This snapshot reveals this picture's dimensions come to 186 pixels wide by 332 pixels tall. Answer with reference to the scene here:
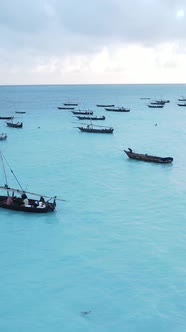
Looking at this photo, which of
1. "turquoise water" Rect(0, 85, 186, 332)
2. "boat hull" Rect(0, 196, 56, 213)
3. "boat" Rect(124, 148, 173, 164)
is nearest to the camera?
"turquoise water" Rect(0, 85, 186, 332)

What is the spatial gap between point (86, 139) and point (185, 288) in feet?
139

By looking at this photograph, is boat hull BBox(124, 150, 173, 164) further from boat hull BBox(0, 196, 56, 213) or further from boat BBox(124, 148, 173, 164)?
boat hull BBox(0, 196, 56, 213)

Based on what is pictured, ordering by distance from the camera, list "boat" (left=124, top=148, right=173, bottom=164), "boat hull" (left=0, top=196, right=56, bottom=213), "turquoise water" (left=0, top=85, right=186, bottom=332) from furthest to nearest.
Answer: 1. "boat" (left=124, top=148, right=173, bottom=164)
2. "boat hull" (left=0, top=196, right=56, bottom=213)
3. "turquoise water" (left=0, top=85, right=186, bottom=332)

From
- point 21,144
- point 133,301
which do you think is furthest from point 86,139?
point 133,301

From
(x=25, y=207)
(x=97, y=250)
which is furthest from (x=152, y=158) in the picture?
(x=97, y=250)

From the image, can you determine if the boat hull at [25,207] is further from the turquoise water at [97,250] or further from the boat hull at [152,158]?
the boat hull at [152,158]

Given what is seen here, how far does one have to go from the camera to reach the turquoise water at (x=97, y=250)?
623 inches

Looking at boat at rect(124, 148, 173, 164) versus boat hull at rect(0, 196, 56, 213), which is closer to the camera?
boat hull at rect(0, 196, 56, 213)

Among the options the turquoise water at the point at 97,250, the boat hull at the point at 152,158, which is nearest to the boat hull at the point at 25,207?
the turquoise water at the point at 97,250

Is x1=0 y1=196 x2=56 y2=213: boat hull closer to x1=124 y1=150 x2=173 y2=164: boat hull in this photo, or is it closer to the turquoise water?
the turquoise water

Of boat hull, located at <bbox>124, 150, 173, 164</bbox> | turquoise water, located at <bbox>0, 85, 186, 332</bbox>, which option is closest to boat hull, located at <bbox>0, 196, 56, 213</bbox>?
turquoise water, located at <bbox>0, 85, 186, 332</bbox>

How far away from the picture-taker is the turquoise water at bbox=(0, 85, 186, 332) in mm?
15820

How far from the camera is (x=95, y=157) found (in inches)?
1817

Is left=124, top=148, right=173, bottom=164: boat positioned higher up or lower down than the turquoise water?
higher up
